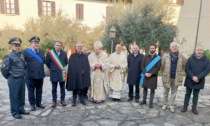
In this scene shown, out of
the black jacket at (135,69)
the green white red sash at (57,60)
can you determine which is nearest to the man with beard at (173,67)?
the black jacket at (135,69)

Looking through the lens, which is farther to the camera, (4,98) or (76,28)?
(76,28)

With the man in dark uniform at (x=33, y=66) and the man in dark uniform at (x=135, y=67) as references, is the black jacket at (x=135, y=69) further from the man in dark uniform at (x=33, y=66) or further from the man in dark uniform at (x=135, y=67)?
the man in dark uniform at (x=33, y=66)

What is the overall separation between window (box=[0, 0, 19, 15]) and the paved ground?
14577 mm

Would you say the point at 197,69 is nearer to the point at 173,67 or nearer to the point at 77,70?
the point at 173,67

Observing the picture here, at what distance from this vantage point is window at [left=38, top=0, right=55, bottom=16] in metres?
19.0

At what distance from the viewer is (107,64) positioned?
600cm

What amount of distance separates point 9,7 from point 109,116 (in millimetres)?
17132

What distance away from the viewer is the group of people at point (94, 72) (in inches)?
181

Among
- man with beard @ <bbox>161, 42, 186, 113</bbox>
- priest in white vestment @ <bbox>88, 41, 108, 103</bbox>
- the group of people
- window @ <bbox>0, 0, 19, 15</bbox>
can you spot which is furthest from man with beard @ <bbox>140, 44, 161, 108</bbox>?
window @ <bbox>0, 0, 19, 15</bbox>

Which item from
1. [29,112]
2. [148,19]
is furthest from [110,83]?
[148,19]

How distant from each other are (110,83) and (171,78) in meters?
1.84

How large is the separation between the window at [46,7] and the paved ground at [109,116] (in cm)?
1454

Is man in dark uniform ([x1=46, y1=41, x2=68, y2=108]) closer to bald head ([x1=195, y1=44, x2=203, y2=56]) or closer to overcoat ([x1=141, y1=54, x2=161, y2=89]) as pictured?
overcoat ([x1=141, y1=54, x2=161, y2=89])

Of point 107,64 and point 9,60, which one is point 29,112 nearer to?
point 9,60
